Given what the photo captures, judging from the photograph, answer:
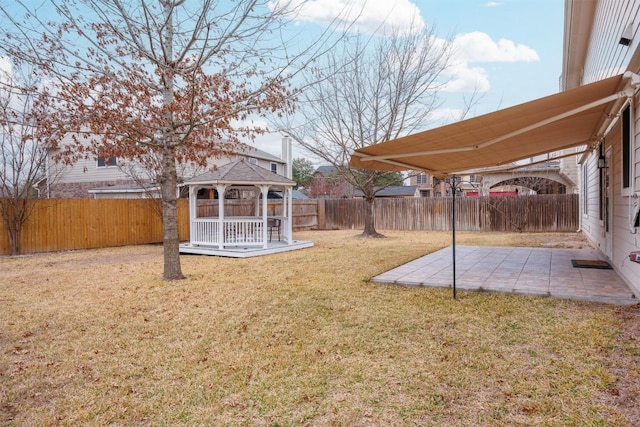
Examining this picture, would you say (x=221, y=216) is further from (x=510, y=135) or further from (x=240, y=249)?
(x=510, y=135)

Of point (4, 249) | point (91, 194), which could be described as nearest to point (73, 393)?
point (4, 249)

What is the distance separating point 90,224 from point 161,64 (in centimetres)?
831

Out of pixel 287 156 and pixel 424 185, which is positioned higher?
pixel 287 156

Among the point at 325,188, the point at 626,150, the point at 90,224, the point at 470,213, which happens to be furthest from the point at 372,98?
the point at 325,188

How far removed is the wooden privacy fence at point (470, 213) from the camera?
52.1ft

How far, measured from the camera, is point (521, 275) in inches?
243

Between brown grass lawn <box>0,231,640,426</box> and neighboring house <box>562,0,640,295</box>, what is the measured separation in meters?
1.28

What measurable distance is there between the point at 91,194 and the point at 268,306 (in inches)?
751

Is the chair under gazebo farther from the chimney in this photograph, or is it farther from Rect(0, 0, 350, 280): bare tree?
the chimney

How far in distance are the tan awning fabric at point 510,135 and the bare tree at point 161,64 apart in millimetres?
2383

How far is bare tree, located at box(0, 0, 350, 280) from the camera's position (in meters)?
5.80

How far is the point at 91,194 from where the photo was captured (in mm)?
20250

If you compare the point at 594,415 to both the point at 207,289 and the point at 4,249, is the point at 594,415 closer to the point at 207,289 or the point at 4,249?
the point at 207,289

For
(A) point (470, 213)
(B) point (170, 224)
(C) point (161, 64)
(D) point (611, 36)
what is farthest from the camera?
(A) point (470, 213)
